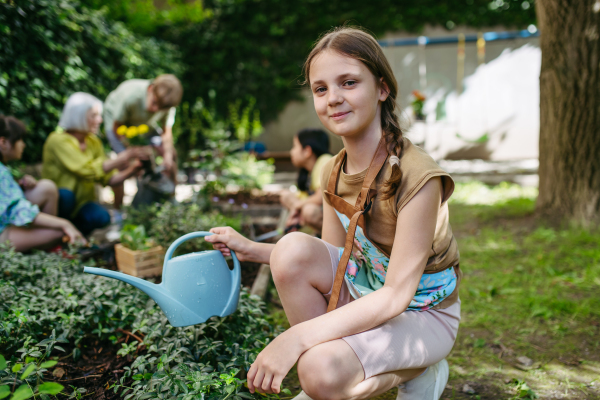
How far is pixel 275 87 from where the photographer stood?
920 centimetres

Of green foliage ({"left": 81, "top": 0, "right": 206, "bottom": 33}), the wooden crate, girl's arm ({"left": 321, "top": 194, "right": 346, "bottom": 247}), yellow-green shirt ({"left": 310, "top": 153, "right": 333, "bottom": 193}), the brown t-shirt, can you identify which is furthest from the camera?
green foliage ({"left": 81, "top": 0, "right": 206, "bottom": 33})

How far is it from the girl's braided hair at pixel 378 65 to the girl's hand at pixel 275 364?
52cm

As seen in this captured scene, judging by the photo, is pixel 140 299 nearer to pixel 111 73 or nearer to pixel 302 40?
pixel 111 73

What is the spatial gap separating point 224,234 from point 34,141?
3345mm

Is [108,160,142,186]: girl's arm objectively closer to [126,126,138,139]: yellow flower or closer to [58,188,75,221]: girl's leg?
[126,126,138,139]: yellow flower

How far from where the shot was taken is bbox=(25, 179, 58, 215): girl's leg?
287cm

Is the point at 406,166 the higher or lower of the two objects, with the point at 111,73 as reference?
lower

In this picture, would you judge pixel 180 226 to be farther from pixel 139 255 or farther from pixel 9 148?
pixel 9 148

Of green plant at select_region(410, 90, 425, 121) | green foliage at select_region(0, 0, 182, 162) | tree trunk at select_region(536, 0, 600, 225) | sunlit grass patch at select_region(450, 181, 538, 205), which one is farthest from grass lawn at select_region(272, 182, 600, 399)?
green plant at select_region(410, 90, 425, 121)

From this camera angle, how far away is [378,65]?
1.33 metres

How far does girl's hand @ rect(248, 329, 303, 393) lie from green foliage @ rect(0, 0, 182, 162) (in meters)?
3.23

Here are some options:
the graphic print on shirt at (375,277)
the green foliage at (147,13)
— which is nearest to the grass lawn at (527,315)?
the graphic print on shirt at (375,277)

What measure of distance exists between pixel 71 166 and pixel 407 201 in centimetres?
289

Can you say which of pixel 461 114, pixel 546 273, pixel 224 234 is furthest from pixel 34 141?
pixel 461 114
